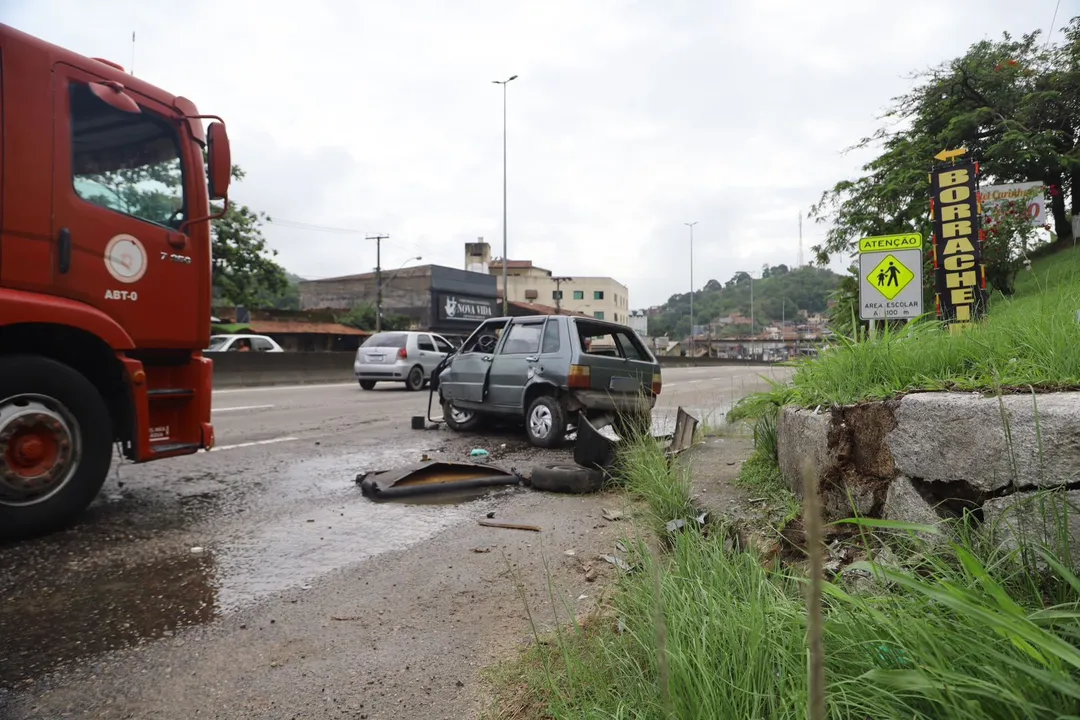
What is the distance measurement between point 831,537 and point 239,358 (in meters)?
18.1

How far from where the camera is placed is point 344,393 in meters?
16.1

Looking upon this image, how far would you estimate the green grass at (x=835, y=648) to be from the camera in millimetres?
1362

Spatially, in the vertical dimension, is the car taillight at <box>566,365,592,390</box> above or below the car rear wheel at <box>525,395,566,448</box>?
above

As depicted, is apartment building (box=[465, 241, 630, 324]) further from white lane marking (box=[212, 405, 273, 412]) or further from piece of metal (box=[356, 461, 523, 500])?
piece of metal (box=[356, 461, 523, 500])

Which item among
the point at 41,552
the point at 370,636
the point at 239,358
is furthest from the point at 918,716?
the point at 239,358

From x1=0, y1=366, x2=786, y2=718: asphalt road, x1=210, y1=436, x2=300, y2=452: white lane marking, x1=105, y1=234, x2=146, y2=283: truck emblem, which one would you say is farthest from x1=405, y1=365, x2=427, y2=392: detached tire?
x1=105, y1=234, x2=146, y2=283: truck emblem

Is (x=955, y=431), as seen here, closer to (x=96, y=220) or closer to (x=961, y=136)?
(x=96, y=220)

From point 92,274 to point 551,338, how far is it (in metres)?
4.88

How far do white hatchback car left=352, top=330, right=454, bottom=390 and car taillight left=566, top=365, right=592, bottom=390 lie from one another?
10.2 m

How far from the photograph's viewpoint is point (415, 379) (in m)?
18.0

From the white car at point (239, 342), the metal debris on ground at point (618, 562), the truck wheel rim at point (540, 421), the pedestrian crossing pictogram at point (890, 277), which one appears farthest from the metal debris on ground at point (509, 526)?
the white car at point (239, 342)

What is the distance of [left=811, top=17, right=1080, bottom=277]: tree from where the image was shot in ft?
55.5

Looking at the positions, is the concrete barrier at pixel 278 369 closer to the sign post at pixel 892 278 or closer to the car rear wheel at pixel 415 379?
the car rear wheel at pixel 415 379

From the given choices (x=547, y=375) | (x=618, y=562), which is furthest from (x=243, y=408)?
(x=618, y=562)
